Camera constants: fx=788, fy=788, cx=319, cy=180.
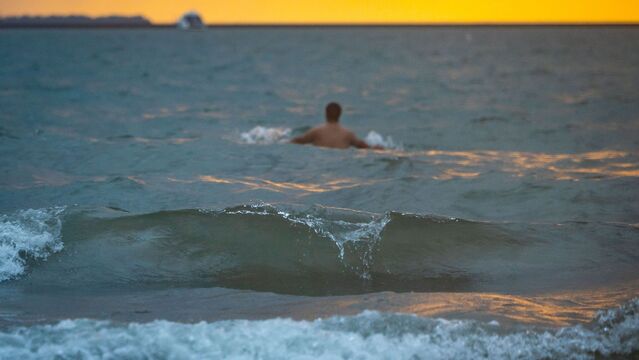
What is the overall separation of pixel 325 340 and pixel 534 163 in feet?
23.6

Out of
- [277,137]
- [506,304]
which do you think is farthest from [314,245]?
[277,137]

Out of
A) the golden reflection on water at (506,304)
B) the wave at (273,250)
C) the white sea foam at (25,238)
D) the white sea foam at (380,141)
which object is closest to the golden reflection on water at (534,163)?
the white sea foam at (380,141)

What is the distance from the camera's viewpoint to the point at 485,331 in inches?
159

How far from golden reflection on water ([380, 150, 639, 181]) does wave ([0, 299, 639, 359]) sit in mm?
4962

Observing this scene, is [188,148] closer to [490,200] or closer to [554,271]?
[490,200]

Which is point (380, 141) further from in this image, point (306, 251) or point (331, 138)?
point (306, 251)

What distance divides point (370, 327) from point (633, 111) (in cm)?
1576

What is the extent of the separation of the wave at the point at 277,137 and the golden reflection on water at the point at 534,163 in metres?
1.94

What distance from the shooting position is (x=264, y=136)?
534 inches

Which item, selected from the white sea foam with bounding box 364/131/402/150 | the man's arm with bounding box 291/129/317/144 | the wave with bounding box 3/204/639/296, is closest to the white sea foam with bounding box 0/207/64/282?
the wave with bounding box 3/204/639/296

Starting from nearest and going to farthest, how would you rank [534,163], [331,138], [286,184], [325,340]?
[325,340], [286,184], [534,163], [331,138]

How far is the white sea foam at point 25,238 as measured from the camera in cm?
542

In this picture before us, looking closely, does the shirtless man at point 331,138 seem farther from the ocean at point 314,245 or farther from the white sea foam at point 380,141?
the white sea foam at point 380,141

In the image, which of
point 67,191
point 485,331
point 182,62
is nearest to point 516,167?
point 67,191
